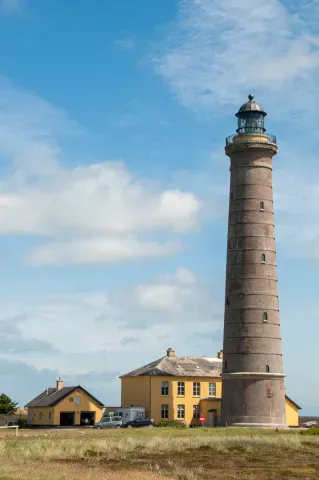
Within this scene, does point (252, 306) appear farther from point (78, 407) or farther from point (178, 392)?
point (78, 407)

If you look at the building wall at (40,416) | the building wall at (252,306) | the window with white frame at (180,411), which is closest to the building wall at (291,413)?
the window with white frame at (180,411)

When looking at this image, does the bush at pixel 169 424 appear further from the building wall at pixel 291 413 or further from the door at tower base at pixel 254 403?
the building wall at pixel 291 413

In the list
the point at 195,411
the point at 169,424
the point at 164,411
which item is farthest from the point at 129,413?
the point at 195,411

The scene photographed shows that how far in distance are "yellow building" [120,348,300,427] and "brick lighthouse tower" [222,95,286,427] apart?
10860 millimetres

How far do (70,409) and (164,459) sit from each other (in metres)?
39.9

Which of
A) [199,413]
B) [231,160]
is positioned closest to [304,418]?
[199,413]

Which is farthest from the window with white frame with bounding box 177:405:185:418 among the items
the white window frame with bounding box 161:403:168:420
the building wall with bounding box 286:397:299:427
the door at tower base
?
the door at tower base

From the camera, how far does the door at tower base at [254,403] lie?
6209 centimetres

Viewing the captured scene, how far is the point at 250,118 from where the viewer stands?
2667 inches

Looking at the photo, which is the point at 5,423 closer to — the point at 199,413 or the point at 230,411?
the point at 199,413

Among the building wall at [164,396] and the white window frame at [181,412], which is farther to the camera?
the white window frame at [181,412]

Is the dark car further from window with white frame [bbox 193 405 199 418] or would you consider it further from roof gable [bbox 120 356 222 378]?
window with white frame [bbox 193 405 199 418]

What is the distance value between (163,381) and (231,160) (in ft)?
73.1

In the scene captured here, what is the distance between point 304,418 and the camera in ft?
291
